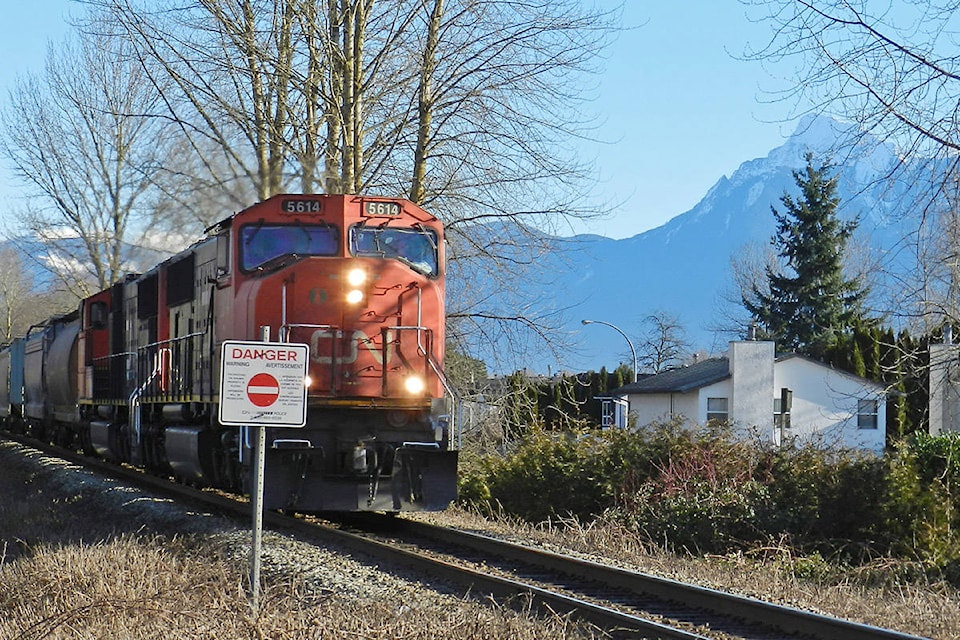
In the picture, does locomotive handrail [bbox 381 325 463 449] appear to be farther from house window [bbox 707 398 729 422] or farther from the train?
house window [bbox 707 398 729 422]

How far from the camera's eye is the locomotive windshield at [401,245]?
525 inches

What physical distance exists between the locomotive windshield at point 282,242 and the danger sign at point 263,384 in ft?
18.4

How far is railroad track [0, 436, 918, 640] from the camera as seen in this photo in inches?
295

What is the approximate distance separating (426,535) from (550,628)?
566cm

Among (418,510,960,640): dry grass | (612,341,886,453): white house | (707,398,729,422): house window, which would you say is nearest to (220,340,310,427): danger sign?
(418,510,960,640): dry grass

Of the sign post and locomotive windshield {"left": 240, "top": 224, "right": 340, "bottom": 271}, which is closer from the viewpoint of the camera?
the sign post

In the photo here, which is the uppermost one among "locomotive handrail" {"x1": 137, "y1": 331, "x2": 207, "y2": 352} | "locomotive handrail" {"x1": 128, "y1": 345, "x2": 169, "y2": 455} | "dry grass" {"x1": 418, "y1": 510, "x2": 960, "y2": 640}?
"locomotive handrail" {"x1": 137, "y1": 331, "x2": 207, "y2": 352}

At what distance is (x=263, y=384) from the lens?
7.51m

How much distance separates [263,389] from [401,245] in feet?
20.5

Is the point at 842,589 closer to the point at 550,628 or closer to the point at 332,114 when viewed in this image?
the point at 550,628

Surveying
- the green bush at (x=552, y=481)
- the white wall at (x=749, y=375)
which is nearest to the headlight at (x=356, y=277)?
the green bush at (x=552, y=481)

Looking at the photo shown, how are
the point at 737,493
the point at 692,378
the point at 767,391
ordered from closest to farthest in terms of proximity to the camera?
1. the point at 737,493
2. the point at 767,391
3. the point at 692,378

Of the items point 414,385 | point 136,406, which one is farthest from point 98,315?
point 414,385

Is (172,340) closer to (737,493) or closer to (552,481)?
(552,481)
